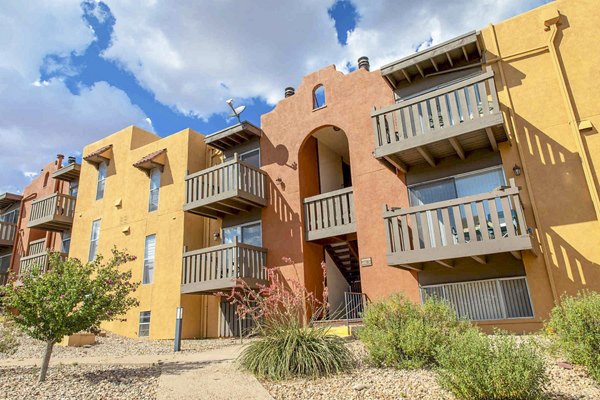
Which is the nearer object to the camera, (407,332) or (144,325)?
(407,332)

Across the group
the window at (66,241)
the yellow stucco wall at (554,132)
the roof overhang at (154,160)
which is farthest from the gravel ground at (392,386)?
the window at (66,241)

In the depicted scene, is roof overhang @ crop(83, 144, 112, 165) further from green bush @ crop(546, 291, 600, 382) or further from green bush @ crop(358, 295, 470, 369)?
green bush @ crop(546, 291, 600, 382)

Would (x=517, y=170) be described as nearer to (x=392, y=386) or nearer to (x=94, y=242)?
(x=392, y=386)

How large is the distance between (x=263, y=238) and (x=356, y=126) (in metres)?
5.04

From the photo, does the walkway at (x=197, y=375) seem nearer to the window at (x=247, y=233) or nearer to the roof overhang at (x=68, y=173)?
the window at (x=247, y=233)

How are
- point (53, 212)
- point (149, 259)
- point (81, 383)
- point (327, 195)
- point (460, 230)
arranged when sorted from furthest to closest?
point (53, 212), point (149, 259), point (327, 195), point (460, 230), point (81, 383)

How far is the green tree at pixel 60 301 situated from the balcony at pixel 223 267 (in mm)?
5003

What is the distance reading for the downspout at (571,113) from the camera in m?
8.81

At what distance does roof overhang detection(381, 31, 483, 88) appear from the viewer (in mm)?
10766

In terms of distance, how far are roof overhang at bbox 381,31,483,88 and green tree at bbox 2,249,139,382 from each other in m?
9.34

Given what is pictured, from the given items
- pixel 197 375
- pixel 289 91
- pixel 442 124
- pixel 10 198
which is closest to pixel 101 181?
pixel 10 198

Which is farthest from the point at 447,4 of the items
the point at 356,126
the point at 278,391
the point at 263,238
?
the point at 278,391

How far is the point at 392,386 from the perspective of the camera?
5320mm

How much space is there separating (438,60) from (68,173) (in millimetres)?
19455
